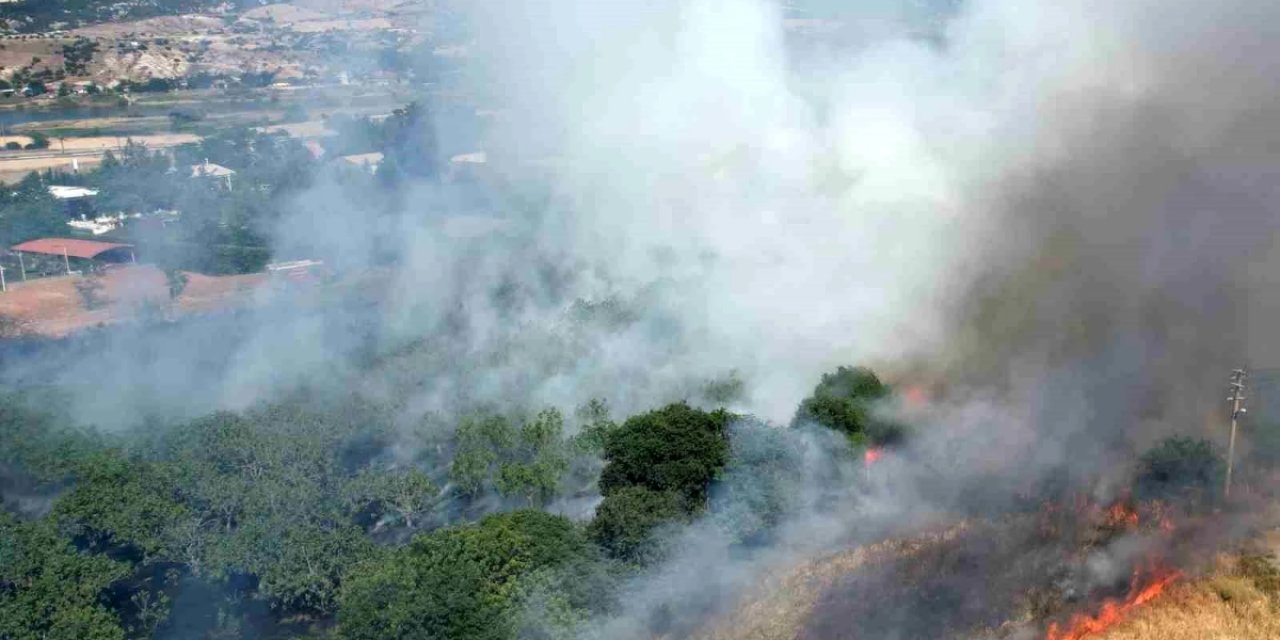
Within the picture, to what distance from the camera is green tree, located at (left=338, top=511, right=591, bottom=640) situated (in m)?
10.2

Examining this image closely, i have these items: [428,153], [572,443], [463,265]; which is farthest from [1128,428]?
[428,153]

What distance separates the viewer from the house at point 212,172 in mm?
30453

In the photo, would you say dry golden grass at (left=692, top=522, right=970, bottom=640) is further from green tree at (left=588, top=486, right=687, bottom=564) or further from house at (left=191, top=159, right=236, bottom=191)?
house at (left=191, top=159, right=236, bottom=191)

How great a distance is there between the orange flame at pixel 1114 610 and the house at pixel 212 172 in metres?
25.6

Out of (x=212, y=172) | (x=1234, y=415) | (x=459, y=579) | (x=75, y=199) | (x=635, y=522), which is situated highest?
(x=212, y=172)

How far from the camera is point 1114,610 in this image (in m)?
9.19

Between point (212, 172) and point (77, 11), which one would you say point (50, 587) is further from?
point (77, 11)

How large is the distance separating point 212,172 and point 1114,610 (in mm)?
27342

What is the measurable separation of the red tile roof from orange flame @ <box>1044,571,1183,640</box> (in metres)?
22.7

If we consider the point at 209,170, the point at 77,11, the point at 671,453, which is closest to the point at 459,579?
the point at 671,453

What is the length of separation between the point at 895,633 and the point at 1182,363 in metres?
5.95

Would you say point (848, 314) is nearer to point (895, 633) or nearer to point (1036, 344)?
point (1036, 344)

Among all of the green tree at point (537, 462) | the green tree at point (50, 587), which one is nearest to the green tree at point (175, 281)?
the green tree at point (50, 587)

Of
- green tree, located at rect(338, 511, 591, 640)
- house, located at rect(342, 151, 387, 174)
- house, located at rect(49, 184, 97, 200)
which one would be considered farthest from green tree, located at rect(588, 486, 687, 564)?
house, located at rect(49, 184, 97, 200)
